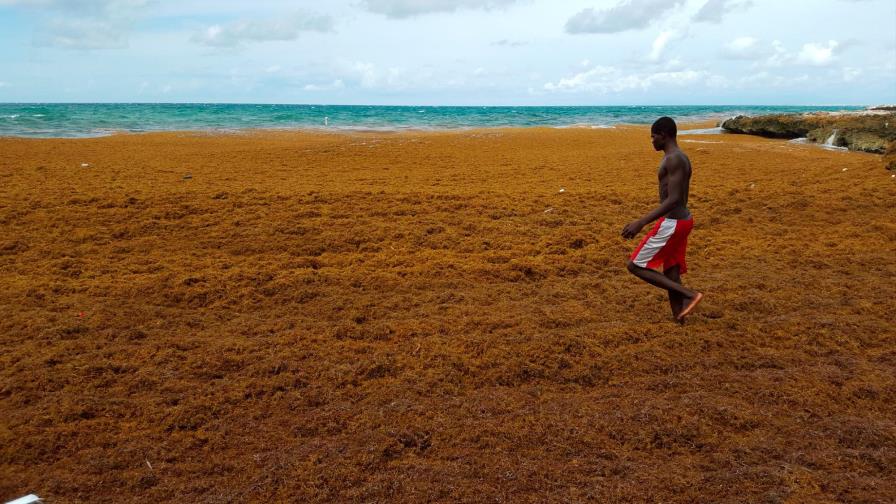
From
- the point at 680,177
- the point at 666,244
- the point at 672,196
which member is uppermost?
the point at 680,177

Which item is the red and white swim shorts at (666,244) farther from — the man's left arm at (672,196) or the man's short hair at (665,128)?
the man's short hair at (665,128)

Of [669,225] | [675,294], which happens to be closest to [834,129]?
[675,294]

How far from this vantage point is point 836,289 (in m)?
5.32

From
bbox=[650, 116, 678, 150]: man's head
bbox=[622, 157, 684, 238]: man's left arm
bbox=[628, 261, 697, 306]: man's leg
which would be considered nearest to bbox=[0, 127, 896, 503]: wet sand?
bbox=[628, 261, 697, 306]: man's leg

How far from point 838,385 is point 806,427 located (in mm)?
660

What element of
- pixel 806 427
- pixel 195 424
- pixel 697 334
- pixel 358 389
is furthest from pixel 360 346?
pixel 806 427

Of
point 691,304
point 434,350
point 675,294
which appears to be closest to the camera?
point 434,350

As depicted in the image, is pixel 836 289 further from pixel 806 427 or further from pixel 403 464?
pixel 403 464

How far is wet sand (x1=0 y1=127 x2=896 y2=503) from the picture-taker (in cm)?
286

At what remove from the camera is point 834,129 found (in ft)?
55.2

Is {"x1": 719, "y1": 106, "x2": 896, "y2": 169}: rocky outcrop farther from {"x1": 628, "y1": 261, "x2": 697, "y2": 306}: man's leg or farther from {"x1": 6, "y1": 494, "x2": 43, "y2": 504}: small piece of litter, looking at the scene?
{"x1": 6, "y1": 494, "x2": 43, "y2": 504}: small piece of litter

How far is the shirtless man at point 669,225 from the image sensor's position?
4.34 meters

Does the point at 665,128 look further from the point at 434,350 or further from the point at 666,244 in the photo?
the point at 434,350

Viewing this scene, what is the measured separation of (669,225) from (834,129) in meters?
15.7
